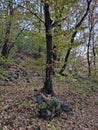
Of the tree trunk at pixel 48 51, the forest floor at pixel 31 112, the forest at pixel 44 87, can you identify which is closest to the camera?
the forest floor at pixel 31 112

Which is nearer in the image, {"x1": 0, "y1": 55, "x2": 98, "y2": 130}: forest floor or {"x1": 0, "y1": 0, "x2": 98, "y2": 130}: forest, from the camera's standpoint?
{"x1": 0, "y1": 55, "x2": 98, "y2": 130}: forest floor

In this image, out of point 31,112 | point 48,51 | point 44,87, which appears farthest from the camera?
point 44,87

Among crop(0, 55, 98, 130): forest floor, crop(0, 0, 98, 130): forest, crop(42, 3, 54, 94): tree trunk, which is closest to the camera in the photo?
crop(0, 55, 98, 130): forest floor

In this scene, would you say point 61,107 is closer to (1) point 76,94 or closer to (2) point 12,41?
(1) point 76,94

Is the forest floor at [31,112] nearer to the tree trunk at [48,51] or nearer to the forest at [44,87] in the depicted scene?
the forest at [44,87]

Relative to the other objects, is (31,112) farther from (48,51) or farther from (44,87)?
(48,51)

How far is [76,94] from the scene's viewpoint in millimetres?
15953

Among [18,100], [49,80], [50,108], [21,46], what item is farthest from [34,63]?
[21,46]

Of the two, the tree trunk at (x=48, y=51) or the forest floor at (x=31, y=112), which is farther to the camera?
the tree trunk at (x=48, y=51)

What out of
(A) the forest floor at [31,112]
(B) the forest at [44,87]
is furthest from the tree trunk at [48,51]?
(A) the forest floor at [31,112]

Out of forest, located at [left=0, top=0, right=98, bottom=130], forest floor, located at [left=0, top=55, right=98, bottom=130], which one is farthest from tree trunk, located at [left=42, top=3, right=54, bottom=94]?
forest floor, located at [left=0, top=55, right=98, bottom=130]

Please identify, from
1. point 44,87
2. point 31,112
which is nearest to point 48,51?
point 44,87

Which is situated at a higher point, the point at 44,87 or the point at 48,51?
the point at 48,51

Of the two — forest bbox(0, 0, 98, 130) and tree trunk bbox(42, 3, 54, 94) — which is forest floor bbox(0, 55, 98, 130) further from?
tree trunk bbox(42, 3, 54, 94)
